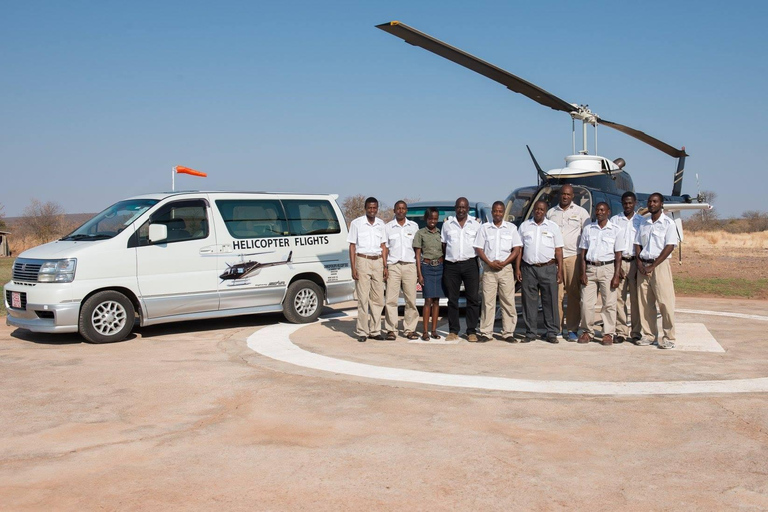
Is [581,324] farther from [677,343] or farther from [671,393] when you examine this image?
[671,393]

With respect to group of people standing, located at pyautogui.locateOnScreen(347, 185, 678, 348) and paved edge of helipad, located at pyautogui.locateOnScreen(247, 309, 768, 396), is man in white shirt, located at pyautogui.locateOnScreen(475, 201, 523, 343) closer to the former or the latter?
group of people standing, located at pyautogui.locateOnScreen(347, 185, 678, 348)

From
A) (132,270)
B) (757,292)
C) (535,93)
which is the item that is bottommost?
(757,292)

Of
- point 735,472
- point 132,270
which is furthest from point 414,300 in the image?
point 735,472

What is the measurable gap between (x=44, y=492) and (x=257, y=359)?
417 centimetres

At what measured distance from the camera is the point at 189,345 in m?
9.62

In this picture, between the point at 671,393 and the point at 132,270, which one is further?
the point at 132,270

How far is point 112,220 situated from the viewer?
Result: 10.3 metres

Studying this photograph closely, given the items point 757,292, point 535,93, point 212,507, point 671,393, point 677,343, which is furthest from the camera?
point 757,292

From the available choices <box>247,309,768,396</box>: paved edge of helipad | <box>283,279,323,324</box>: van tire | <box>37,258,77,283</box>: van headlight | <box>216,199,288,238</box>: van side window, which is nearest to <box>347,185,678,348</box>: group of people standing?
<box>283,279,323,324</box>: van tire

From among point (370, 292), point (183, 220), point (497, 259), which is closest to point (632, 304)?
point (497, 259)

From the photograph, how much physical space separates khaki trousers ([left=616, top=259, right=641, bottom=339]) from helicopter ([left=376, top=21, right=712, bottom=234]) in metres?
1.63

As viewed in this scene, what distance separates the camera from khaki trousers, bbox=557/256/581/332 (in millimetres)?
9930

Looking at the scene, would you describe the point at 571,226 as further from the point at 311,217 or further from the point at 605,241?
the point at 311,217

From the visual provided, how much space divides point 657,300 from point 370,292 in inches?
149
